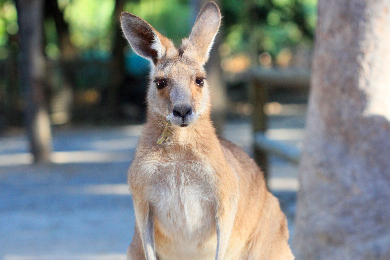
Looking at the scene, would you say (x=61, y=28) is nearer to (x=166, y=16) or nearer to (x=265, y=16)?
(x=166, y=16)

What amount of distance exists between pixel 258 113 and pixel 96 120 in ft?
24.5

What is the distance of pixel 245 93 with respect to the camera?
14.6 metres

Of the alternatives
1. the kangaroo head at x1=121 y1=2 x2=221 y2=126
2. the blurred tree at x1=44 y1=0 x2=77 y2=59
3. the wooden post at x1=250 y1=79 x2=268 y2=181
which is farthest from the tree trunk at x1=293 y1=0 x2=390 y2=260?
the blurred tree at x1=44 y1=0 x2=77 y2=59

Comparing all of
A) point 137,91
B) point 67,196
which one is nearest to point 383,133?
point 67,196

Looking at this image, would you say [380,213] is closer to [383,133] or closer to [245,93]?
[383,133]

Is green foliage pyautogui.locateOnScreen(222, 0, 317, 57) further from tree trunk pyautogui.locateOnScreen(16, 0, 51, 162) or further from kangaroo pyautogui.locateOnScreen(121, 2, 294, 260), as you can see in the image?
kangaroo pyautogui.locateOnScreen(121, 2, 294, 260)

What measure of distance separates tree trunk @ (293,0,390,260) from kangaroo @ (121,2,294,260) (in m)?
1.06

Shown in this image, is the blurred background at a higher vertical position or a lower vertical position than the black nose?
lower

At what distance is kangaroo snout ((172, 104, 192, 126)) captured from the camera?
5.90 feet

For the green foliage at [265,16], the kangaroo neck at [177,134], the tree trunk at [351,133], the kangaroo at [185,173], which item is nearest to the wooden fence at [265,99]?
the tree trunk at [351,133]

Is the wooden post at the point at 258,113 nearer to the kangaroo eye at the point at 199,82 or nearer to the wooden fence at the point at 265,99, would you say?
the wooden fence at the point at 265,99

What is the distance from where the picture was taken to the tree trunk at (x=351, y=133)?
2.92 m

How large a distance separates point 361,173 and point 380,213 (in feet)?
0.83

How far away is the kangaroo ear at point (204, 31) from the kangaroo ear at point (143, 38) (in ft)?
0.33
